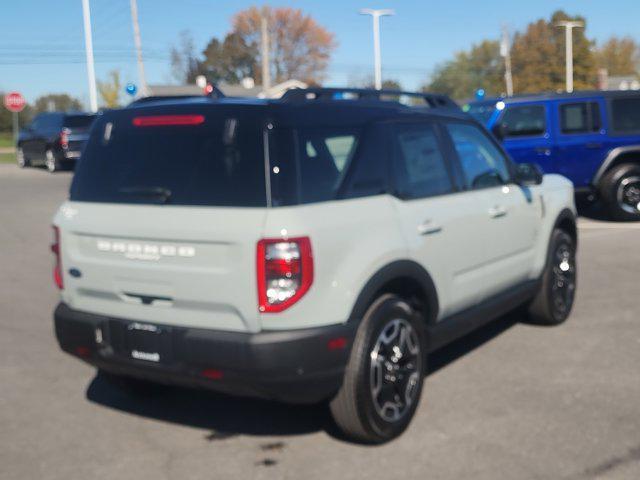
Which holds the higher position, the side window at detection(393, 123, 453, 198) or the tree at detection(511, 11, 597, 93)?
the tree at detection(511, 11, 597, 93)

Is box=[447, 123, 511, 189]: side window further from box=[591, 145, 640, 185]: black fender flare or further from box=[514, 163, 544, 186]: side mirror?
box=[591, 145, 640, 185]: black fender flare

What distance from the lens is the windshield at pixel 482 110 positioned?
12.1m

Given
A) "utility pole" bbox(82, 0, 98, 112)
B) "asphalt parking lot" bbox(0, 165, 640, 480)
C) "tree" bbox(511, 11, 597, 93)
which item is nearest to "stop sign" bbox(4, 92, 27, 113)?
"utility pole" bbox(82, 0, 98, 112)

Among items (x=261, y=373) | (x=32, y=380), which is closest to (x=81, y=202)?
(x=261, y=373)

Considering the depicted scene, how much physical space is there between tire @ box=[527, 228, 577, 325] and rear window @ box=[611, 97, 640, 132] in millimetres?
5958

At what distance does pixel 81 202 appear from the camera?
13.8ft

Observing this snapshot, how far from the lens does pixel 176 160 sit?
391cm

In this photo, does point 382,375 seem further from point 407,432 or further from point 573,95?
point 573,95

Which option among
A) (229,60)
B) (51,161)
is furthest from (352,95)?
(229,60)

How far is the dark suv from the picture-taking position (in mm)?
23531

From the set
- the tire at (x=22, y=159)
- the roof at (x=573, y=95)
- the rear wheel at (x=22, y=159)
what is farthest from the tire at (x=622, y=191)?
the rear wheel at (x=22, y=159)

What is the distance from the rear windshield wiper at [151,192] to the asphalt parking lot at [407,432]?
1323mm

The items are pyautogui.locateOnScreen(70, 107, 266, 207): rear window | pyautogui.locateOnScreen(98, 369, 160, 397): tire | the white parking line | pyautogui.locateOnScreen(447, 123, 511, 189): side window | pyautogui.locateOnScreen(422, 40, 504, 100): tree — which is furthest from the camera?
pyautogui.locateOnScreen(422, 40, 504, 100): tree

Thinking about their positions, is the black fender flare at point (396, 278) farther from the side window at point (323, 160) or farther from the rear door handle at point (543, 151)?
the rear door handle at point (543, 151)
